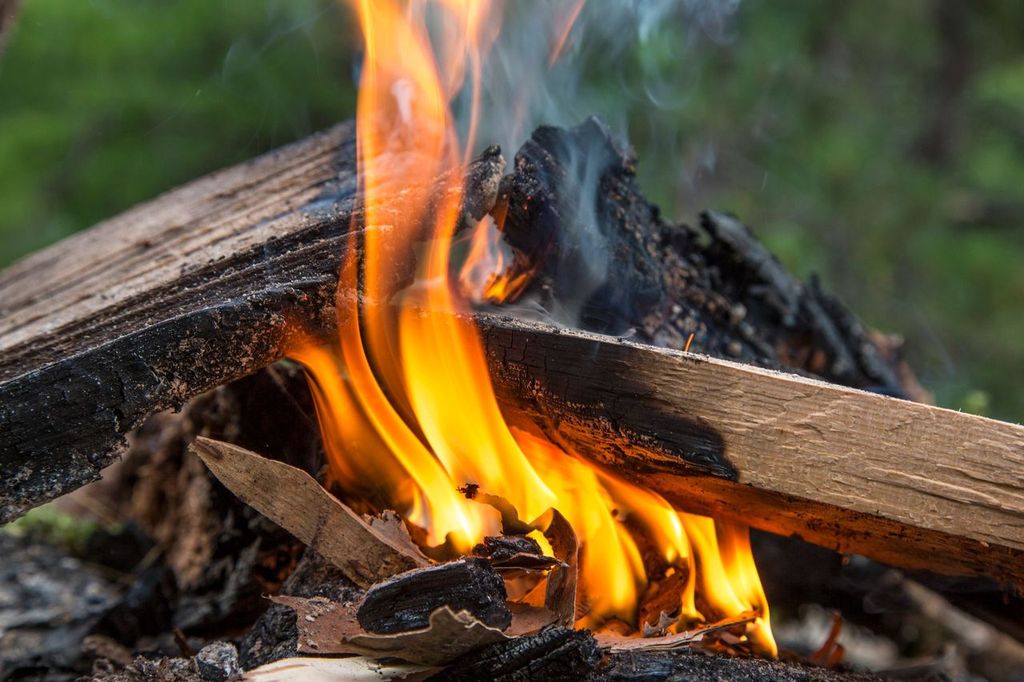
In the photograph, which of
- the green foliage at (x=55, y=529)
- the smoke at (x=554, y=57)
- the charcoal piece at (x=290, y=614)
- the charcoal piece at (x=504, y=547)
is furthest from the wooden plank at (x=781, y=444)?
the green foliage at (x=55, y=529)

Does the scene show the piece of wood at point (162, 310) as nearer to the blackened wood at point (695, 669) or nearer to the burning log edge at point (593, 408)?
the burning log edge at point (593, 408)

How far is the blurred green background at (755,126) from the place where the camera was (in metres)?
5.03

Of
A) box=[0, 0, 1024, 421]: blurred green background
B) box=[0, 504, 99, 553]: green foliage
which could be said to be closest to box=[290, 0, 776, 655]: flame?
box=[0, 504, 99, 553]: green foliage

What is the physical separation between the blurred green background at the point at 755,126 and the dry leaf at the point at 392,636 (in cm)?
304

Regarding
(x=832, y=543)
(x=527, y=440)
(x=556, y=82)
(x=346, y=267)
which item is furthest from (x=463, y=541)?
(x=556, y=82)

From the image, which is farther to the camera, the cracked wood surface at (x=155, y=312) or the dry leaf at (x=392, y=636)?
A: the cracked wood surface at (x=155, y=312)

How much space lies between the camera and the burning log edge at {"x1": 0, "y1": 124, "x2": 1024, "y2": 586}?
145 centimetres

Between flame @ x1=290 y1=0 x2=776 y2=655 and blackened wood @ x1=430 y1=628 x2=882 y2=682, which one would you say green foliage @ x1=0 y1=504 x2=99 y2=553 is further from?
blackened wood @ x1=430 y1=628 x2=882 y2=682

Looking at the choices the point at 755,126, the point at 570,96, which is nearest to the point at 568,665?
the point at 570,96

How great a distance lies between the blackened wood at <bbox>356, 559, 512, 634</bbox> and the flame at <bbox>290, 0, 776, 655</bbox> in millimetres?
275

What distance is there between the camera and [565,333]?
1660mm

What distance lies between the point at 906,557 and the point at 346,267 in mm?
1226

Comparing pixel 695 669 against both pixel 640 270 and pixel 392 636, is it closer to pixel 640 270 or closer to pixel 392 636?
pixel 392 636

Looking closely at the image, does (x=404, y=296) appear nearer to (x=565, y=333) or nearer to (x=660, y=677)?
(x=565, y=333)
